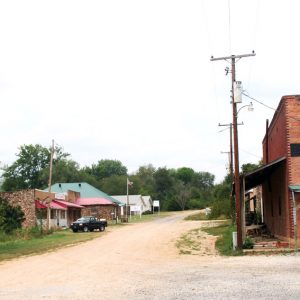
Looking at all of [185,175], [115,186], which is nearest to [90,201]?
[115,186]

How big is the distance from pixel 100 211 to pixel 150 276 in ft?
192

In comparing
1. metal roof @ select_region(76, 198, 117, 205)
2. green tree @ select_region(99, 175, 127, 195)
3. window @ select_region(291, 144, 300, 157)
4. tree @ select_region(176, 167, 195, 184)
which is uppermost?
tree @ select_region(176, 167, 195, 184)

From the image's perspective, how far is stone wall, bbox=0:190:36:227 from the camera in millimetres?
48375

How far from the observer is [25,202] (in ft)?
160

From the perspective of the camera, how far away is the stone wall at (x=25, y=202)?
4838cm

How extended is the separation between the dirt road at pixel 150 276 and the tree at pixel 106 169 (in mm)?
131883

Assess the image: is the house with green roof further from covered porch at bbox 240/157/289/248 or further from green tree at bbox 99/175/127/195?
green tree at bbox 99/175/127/195

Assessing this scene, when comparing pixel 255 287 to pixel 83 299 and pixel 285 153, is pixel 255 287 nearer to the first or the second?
pixel 83 299

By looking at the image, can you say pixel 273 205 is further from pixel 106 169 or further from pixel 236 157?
pixel 106 169

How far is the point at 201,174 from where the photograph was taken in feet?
566

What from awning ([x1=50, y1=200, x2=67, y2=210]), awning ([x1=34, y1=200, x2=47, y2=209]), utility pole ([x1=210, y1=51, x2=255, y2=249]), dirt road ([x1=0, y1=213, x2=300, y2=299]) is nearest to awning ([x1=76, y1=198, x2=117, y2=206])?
awning ([x1=50, y1=200, x2=67, y2=210])

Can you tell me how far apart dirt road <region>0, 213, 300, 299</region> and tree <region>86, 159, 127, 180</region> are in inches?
5192

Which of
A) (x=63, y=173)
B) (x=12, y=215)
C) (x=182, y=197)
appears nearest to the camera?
(x=12, y=215)

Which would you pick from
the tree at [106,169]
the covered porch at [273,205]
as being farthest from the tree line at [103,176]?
the covered porch at [273,205]
